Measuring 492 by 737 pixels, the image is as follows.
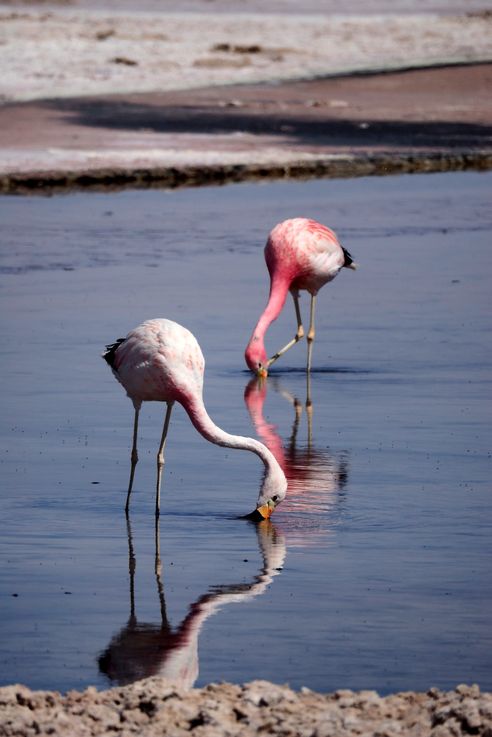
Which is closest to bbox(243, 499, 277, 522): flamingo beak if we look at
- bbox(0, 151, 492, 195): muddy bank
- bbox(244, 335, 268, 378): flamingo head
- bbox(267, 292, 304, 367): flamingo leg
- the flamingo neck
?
the flamingo neck

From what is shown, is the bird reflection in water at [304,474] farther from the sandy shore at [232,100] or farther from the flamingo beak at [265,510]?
the sandy shore at [232,100]

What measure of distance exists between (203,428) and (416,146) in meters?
19.8

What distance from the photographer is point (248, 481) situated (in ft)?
33.7

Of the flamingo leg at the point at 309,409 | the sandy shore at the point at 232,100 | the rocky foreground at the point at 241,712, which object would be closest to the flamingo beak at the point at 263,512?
the flamingo leg at the point at 309,409

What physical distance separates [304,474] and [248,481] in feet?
1.33

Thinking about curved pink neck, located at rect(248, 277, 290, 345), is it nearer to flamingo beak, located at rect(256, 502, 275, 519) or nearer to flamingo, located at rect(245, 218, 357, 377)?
flamingo, located at rect(245, 218, 357, 377)

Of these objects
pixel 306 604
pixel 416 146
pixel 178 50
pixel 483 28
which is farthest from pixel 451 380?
pixel 483 28

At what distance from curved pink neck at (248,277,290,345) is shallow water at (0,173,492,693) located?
36 cm

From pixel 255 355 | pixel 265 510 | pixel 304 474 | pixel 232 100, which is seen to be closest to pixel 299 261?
pixel 255 355

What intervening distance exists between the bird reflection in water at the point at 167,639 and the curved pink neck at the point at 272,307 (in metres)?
4.60

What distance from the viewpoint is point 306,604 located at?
793 centimetres

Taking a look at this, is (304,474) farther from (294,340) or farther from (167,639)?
(294,340)

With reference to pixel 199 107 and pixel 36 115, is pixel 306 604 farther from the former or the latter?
pixel 199 107

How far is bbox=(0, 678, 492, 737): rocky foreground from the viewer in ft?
20.1
